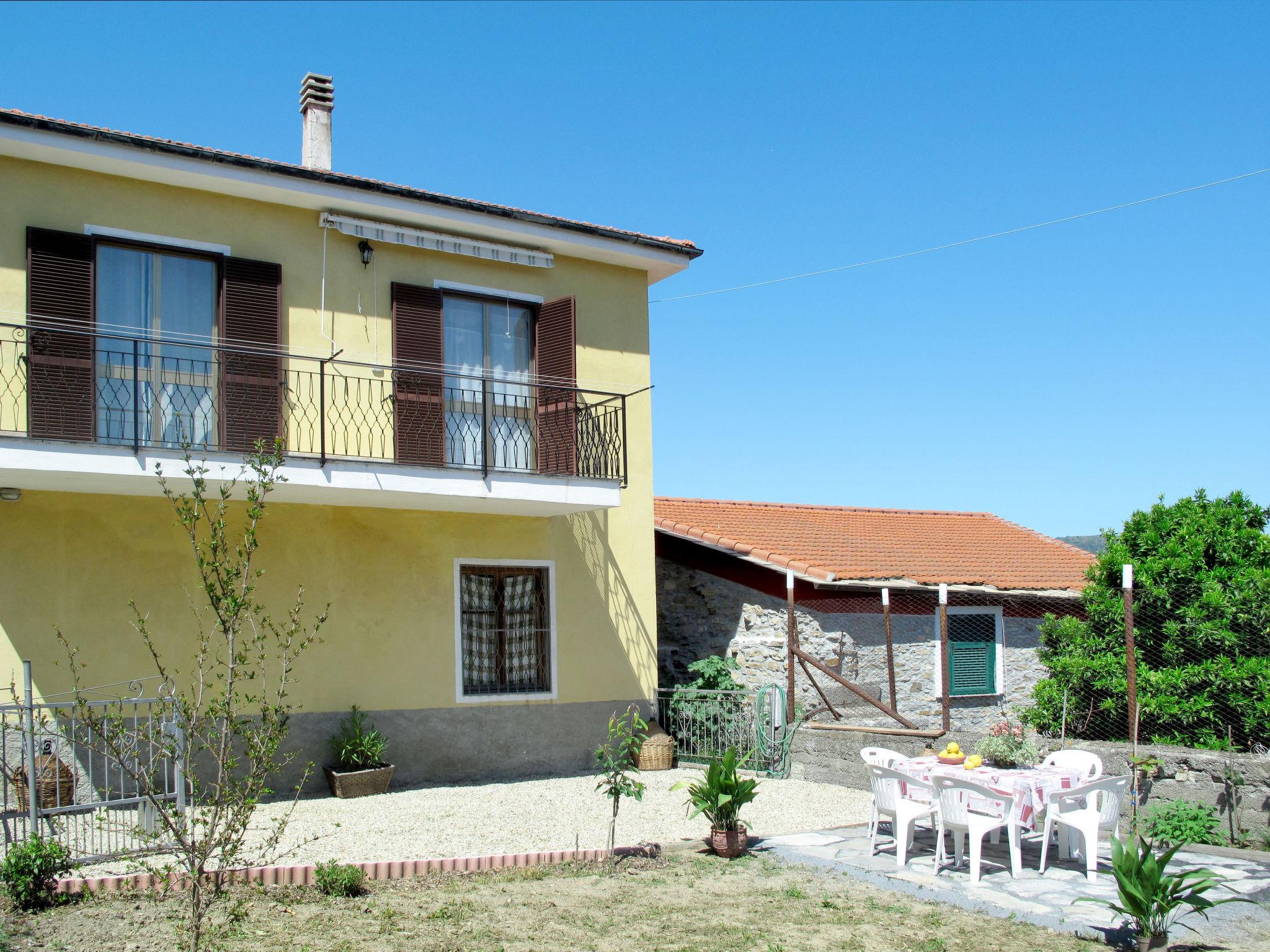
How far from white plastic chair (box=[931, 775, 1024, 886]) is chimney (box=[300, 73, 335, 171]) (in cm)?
990

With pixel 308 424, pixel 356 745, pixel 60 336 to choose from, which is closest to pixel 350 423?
pixel 308 424

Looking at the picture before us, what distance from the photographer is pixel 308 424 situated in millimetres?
11984

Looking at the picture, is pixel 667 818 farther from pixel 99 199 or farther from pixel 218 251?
pixel 99 199

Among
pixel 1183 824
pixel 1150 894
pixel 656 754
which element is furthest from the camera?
pixel 656 754

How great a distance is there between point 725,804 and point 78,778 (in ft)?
20.1

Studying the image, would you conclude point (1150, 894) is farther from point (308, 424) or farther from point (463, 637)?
point (308, 424)

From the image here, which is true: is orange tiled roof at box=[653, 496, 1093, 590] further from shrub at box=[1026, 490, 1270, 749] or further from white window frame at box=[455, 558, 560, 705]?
shrub at box=[1026, 490, 1270, 749]

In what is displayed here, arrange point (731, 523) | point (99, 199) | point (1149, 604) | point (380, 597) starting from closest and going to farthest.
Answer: point (1149, 604) < point (99, 199) < point (380, 597) < point (731, 523)

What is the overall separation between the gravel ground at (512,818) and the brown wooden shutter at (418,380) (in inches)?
147

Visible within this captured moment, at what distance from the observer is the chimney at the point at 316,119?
13.3 metres

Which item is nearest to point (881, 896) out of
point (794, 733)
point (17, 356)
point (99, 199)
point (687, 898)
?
point (687, 898)

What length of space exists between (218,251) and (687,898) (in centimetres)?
822

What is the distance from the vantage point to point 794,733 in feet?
42.2

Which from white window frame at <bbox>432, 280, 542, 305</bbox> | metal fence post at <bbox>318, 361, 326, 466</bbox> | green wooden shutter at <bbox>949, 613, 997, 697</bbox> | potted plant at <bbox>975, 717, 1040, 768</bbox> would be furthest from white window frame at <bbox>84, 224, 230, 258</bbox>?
green wooden shutter at <bbox>949, 613, 997, 697</bbox>
